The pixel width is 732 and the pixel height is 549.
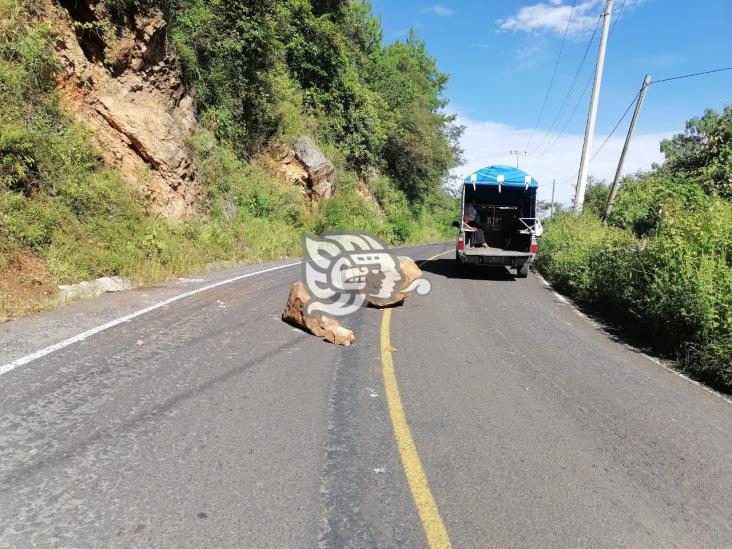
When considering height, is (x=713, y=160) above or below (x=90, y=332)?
above

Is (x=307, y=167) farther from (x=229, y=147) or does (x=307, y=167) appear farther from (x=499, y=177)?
(x=499, y=177)

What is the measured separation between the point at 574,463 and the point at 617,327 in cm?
627

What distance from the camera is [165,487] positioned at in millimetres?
3000

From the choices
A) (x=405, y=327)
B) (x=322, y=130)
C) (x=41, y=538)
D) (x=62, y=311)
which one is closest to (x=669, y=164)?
(x=405, y=327)

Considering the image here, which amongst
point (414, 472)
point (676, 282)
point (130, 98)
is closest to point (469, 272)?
point (676, 282)

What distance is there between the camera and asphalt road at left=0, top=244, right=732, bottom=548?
278 cm

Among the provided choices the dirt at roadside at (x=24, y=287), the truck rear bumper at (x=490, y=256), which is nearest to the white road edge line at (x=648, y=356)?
the truck rear bumper at (x=490, y=256)

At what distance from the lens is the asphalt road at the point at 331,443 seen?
2.78 metres

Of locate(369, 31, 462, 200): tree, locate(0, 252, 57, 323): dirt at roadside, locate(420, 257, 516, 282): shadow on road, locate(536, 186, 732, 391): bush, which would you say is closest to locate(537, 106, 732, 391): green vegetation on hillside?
locate(536, 186, 732, 391): bush

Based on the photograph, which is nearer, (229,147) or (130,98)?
(130,98)

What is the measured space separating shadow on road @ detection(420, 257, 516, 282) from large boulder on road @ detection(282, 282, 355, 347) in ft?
26.0

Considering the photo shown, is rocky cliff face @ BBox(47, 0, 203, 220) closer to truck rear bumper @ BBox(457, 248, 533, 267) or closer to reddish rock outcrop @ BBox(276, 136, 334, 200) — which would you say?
truck rear bumper @ BBox(457, 248, 533, 267)

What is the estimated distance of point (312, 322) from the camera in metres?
6.79

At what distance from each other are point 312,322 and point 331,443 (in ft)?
10.5
